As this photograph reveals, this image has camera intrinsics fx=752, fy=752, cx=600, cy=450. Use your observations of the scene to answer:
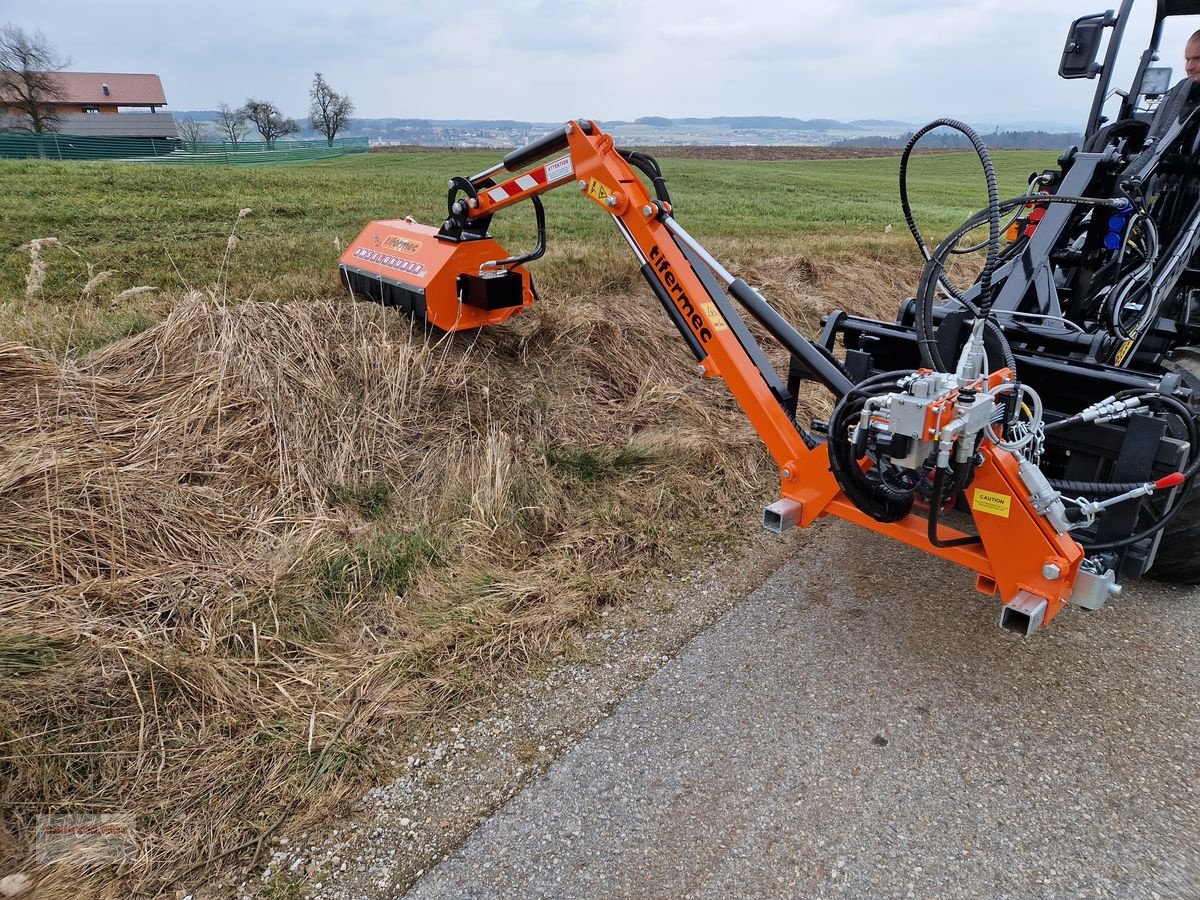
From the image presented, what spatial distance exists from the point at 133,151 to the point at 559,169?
1441 inches

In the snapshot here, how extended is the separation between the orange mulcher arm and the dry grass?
0.86 metres

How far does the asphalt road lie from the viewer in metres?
2.16

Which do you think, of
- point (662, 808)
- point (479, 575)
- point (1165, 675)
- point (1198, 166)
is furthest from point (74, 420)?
point (1198, 166)

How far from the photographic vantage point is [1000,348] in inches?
113

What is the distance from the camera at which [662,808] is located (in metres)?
2.36

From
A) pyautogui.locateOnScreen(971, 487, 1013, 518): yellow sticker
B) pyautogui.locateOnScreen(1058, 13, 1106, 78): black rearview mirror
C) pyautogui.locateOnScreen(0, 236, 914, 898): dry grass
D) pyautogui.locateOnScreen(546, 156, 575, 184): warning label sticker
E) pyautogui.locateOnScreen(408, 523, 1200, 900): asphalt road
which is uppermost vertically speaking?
pyautogui.locateOnScreen(1058, 13, 1106, 78): black rearview mirror

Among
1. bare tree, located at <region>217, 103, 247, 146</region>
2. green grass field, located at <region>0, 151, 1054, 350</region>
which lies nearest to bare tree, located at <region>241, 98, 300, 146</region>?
bare tree, located at <region>217, 103, 247, 146</region>

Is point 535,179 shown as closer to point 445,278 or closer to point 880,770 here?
point 445,278

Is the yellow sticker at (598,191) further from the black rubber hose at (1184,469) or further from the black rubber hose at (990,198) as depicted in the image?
the black rubber hose at (1184,469)

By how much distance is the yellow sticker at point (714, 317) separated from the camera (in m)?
3.38

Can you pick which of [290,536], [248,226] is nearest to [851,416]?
[290,536]

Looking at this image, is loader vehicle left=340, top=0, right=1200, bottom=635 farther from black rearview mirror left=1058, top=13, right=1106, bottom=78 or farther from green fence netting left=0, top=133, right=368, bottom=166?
green fence netting left=0, top=133, right=368, bottom=166

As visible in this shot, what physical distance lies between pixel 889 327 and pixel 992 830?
2.30 metres

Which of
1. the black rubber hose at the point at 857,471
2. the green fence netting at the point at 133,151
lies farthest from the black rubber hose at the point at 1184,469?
the green fence netting at the point at 133,151
